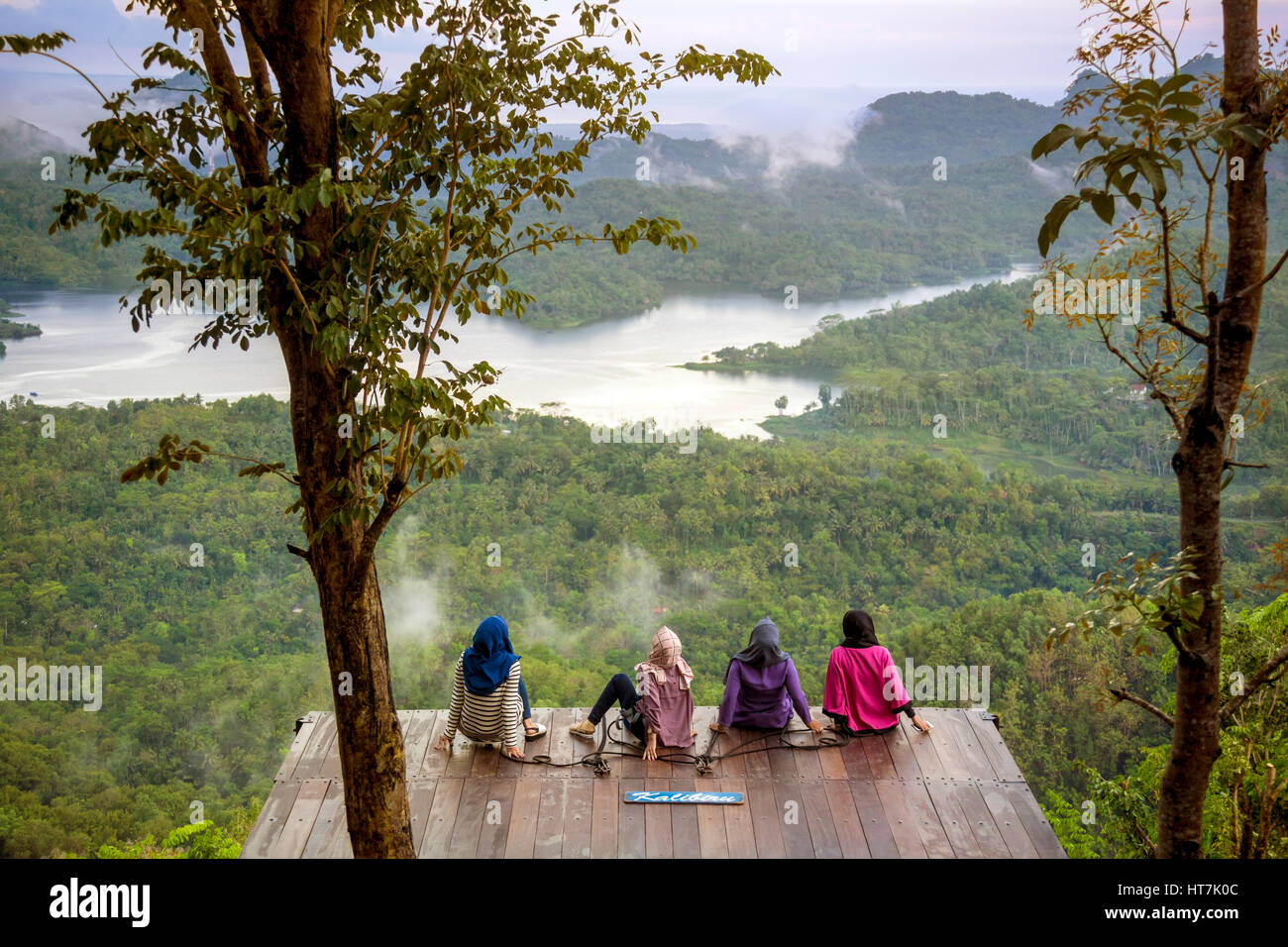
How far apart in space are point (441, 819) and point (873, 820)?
83.9 inches

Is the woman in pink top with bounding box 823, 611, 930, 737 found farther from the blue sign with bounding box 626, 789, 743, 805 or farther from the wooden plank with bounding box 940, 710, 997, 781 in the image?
the blue sign with bounding box 626, 789, 743, 805

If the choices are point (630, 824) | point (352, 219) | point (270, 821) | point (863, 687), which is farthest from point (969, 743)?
point (352, 219)

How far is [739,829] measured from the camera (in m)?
4.61

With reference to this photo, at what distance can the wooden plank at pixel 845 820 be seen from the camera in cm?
446

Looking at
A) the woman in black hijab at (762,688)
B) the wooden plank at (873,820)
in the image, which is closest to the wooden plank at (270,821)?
the woman in black hijab at (762,688)

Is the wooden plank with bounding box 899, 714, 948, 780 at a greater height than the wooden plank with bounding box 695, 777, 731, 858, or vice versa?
the wooden plank with bounding box 899, 714, 948, 780

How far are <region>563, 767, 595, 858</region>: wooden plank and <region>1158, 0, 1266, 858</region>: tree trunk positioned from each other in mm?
2488

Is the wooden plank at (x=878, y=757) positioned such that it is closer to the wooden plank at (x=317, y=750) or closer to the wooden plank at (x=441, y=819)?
the wooden plank at (x=441, y=819)

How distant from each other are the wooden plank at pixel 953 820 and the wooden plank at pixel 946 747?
12cm

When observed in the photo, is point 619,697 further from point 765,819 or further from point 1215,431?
point 1215,431

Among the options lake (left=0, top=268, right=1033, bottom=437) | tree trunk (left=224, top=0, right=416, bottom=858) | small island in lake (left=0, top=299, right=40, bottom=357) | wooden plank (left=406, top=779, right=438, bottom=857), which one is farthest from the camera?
lake (left=0, top=268, right=1033, bottom=437)

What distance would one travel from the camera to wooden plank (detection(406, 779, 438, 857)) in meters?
4.58

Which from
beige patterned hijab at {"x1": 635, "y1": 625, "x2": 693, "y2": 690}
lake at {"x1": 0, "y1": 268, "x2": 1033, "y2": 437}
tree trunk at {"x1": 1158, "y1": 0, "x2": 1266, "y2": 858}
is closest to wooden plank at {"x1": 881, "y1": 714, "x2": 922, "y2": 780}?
beige patterned hijab at {"x1": 635, "y1": 625, "x2": 693, "y2": 690}
